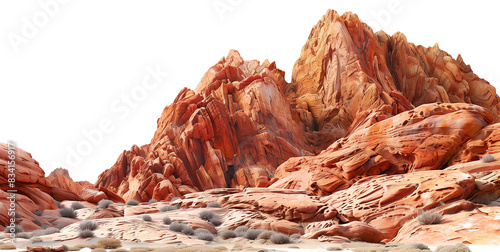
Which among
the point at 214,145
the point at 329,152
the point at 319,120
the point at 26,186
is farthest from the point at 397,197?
the point at 319,120

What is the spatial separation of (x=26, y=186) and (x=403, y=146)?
26337mm

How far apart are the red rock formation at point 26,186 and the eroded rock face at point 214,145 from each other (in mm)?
13439

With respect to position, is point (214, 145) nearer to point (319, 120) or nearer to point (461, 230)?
point (319, 120)

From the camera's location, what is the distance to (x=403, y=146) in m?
23.7

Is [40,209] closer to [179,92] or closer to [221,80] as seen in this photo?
[179,92]

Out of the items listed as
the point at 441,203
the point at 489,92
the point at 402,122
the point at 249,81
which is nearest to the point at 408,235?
the point at 441,203

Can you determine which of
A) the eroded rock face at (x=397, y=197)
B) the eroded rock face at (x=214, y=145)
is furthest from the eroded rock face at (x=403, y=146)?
the eroded rock face at (x=214, y=145)

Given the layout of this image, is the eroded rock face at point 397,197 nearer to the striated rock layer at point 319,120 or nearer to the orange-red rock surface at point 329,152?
the orange-red rock surface at point 329,152

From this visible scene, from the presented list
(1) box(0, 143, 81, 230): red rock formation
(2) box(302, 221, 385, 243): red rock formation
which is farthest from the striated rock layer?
(1) box(0, 143, 81, 230): red rock formation

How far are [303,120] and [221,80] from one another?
588 inches

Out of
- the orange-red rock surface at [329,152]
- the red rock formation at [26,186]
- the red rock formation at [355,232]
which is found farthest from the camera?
the red rock formation at [26,186]

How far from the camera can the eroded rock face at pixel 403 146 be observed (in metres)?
22.5

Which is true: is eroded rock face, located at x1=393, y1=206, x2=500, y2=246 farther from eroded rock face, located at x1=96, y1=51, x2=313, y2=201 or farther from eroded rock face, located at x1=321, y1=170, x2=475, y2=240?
eroded rock face, located at x1=96, y1=51, x2=313, y2=201

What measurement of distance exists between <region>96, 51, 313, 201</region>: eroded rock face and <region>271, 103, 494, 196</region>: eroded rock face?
60.0 ft
